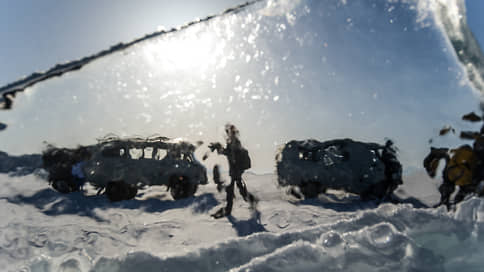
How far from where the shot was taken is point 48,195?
7.49 metres

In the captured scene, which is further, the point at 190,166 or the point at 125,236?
the point at 190,166

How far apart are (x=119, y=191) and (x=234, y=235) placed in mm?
4255

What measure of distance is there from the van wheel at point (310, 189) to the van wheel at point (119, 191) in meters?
4.57

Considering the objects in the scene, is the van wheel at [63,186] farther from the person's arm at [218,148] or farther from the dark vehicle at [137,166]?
the person's arm at [218,148]

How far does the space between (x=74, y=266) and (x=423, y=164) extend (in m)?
6.23

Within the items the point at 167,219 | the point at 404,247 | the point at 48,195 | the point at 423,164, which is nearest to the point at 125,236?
the point at 167,219

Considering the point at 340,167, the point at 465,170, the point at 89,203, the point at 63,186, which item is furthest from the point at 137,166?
the point at 465,170

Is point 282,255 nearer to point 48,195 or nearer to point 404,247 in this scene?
point 404,247

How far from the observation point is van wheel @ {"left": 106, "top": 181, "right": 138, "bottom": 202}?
6793 millimetres

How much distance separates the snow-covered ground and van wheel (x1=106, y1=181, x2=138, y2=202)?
0.18m

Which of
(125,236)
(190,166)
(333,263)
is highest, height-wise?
(190,166)

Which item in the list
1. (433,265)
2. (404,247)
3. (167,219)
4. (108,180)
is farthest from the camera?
(108,180)

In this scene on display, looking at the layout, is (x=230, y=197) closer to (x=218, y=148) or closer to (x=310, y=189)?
(x=218, y=148)

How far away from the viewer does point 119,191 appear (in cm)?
688
